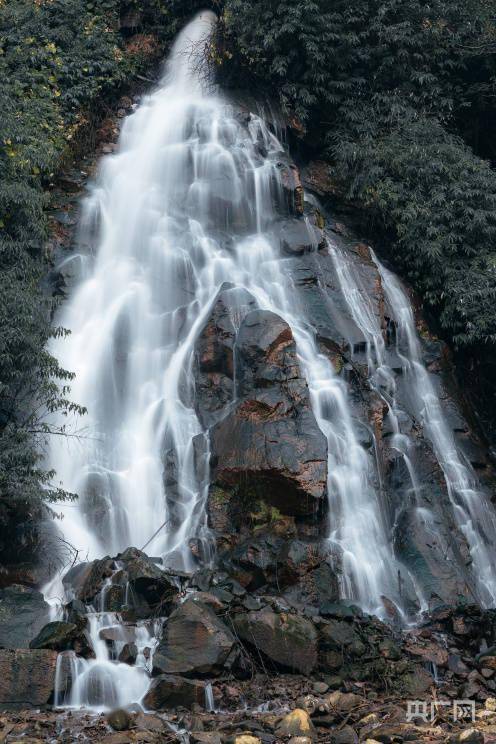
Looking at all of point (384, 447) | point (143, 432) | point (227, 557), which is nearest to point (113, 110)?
point (143, 432)

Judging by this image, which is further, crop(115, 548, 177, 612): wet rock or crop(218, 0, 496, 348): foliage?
crop(218, 0, 496, 348): foliage

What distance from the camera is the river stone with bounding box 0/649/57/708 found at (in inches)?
273

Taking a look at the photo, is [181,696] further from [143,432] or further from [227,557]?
[143,432]

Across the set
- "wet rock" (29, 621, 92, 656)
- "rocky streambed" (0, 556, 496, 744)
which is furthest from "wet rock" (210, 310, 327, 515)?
"wet rock" (29, 621, 92, 656)

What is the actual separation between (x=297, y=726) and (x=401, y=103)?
53.0ft

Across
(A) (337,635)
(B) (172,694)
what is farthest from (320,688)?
(B) (172,694)

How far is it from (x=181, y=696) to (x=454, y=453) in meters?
7.70

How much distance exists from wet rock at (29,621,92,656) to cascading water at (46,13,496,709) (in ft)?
0.56

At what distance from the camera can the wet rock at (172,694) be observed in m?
6.99

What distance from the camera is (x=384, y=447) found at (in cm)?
1195

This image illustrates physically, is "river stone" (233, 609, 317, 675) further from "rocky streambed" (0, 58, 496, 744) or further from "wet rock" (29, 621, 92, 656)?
"wet rock" (29, 621, 92, 656)

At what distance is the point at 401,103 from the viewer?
728 inches

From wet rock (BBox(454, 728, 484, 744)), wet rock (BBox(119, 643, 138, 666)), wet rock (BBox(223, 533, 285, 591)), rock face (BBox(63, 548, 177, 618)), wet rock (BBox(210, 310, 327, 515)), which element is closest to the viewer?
wet rock (BBox(454, 728, 484, 744))

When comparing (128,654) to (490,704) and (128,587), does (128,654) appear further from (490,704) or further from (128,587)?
(490,704)
